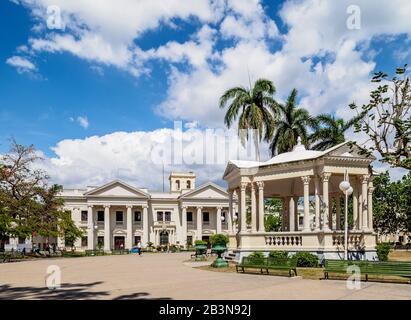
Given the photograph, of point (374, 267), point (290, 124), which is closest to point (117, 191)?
point (290, 124)

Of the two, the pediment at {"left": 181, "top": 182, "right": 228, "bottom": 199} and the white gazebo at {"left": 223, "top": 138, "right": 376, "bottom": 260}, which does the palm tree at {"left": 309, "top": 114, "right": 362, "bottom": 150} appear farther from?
the pediment at {"left": 181, "top": 182, "right": 228, "bottom": 199}

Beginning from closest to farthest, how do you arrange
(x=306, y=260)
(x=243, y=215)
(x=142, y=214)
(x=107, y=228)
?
(x=306, y=260), (x=243, y=215), (x=107, y=228), (x=142, y=214)

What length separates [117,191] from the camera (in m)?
64.0

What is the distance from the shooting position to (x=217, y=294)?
11.8 meters

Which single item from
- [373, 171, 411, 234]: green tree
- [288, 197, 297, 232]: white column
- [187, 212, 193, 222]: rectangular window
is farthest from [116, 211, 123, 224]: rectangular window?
[288, 197, 297, 232]: white column

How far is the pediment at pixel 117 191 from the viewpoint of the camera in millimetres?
62875

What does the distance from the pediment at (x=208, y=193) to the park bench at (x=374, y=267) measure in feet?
171

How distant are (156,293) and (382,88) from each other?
35.3 ft

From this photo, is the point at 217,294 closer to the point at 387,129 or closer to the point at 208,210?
the point at 387,129

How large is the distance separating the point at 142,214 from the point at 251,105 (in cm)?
3894

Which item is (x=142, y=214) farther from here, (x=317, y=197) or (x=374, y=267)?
(x=374, y=267)

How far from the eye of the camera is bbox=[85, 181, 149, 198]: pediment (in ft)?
206
